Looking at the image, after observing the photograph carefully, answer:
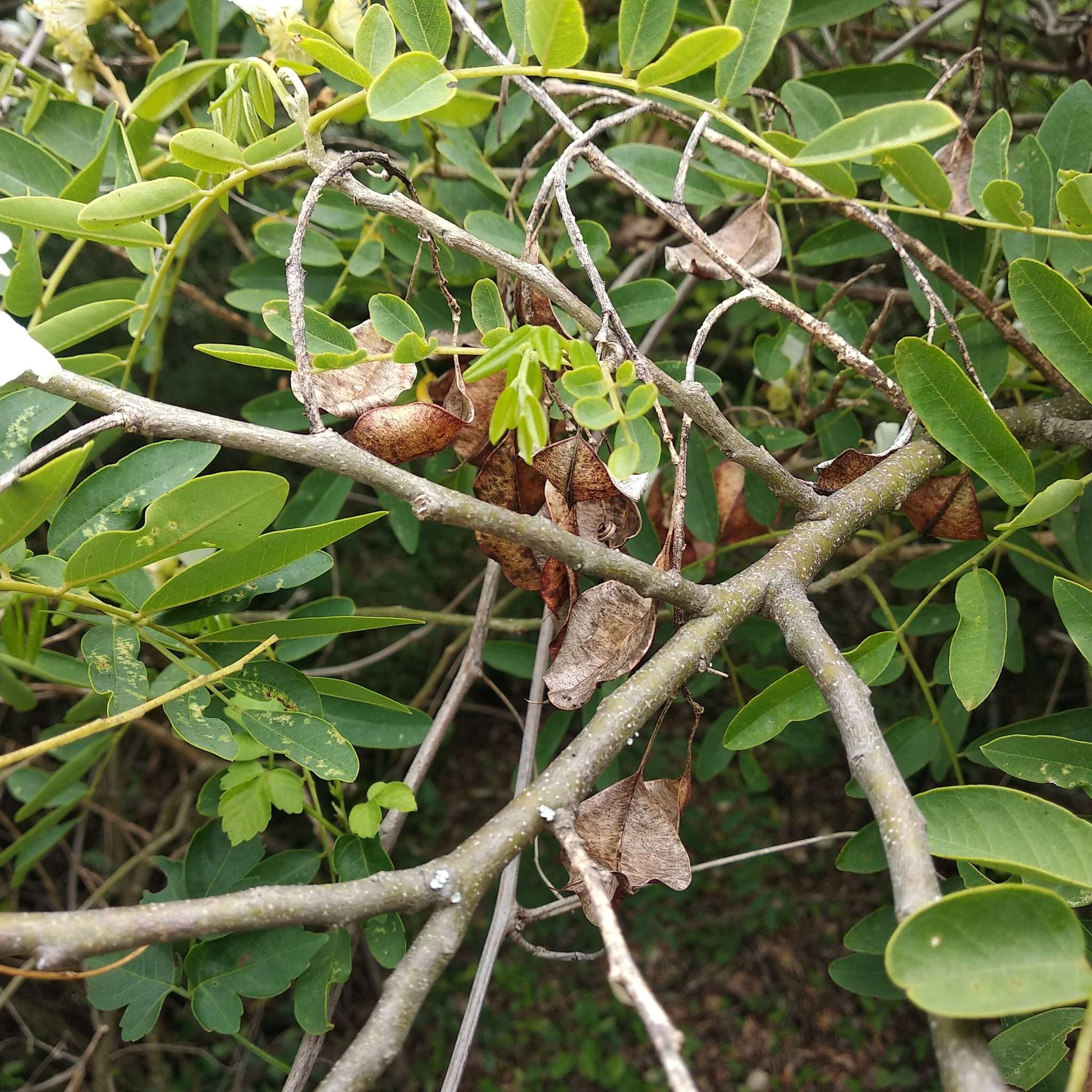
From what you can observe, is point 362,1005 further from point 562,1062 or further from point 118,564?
point 118,564

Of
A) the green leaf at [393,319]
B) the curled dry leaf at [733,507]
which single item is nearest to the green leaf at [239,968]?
the green leaf at [393,319]

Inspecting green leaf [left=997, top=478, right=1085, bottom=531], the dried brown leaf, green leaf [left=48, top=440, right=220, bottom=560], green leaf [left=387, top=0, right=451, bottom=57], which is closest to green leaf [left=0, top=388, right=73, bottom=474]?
green leaf [left=48, top=440, right=220, bottom=560]

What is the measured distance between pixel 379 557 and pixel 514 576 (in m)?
1.44

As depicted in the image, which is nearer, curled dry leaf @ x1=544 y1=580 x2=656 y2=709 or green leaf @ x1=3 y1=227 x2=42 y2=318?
curled dry leaf @ x1=544 y1=580 x2=656 y2=709

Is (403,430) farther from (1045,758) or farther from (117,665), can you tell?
(1045,758)

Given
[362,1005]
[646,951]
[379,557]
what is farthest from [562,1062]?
[379,557]

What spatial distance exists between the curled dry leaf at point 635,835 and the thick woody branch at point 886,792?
12 centimetres

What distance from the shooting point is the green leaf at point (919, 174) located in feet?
2.24

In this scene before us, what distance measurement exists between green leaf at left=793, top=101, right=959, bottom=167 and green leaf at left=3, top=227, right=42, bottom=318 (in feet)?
2.20

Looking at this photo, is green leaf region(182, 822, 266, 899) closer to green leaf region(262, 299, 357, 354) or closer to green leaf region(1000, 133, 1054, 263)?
green leaf region(262, 299, 357, 354)

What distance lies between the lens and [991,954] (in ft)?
1.33

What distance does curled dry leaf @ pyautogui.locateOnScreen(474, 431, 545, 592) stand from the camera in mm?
711

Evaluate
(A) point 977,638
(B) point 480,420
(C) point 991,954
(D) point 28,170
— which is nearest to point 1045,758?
(A) point 977,638

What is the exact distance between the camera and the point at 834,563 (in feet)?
4.92
